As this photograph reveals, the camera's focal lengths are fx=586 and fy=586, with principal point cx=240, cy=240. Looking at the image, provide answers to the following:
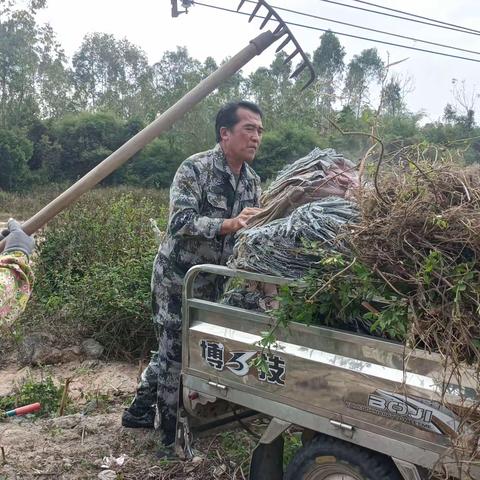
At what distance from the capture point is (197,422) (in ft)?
9.75

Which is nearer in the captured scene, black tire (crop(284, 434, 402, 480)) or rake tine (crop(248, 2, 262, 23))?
black tire (crop(284, 434, 402, 480))

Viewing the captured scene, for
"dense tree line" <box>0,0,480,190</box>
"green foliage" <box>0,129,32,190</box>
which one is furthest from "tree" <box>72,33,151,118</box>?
"green foliage" <box>0,129,32,190</box>

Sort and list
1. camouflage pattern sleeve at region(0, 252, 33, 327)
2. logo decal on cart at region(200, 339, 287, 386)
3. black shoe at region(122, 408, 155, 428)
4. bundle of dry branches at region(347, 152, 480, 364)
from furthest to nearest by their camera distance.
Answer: black shoe at region(122, 408, 155, 428) → logo decal on cart at region(200, 339, 287, 386) → camouflage pattern sleeve at region(0, 252, 33, 327) → bundle of dry branches at region(347, 152, 480, 364)

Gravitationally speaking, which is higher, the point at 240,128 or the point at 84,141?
the point at 84,141

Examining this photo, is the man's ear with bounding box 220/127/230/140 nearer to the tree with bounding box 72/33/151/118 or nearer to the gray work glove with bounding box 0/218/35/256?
the gray work glove with bounding box 0/218/35/256

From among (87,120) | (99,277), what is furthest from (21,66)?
(99,277)

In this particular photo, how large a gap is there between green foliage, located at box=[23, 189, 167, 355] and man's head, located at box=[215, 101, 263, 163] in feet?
7.47

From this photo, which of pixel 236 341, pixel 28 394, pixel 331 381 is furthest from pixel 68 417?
pixel 331 381

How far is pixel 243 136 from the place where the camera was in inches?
125

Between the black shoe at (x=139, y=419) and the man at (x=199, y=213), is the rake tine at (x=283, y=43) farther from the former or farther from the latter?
the black shoe at (x=139, y=419)

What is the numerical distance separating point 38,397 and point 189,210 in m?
2.06

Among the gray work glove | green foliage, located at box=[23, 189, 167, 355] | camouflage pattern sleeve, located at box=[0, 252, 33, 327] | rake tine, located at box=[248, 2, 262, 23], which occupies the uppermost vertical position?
rake tine, located at box=[248, 2, 262, 23]

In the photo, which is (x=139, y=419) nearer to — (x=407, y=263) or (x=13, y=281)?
(x=13, y=281)

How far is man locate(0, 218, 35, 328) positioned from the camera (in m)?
2.05
